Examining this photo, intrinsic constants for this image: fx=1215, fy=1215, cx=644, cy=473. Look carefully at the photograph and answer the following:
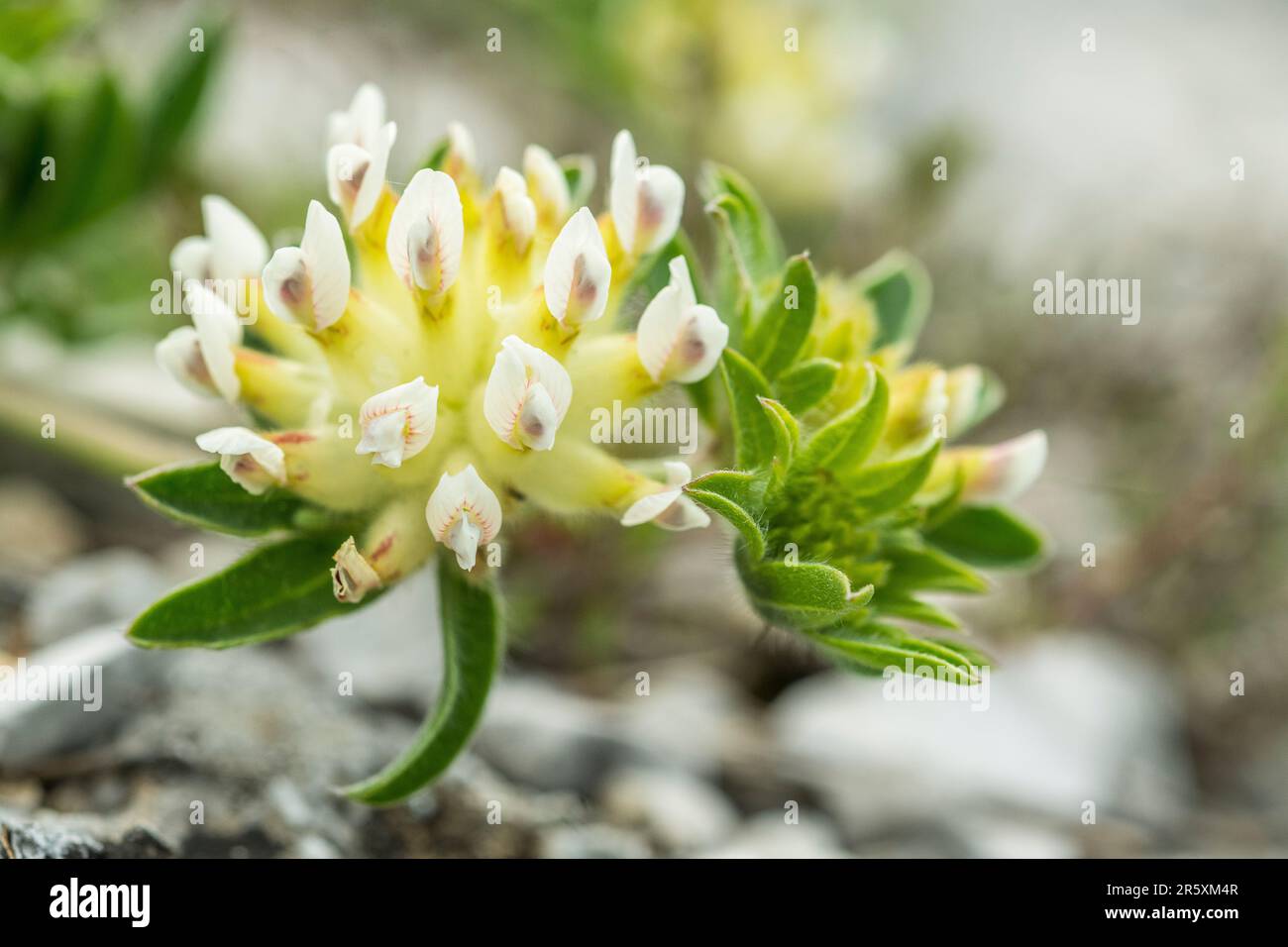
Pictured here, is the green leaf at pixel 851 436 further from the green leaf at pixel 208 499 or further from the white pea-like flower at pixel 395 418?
the green leaf at pixel 208 499

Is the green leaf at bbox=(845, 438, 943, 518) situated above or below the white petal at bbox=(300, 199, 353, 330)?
below

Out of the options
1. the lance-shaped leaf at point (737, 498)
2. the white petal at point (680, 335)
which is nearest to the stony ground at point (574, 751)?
the lance-shaped leaf at point (737, 498)

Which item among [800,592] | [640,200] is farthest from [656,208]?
[800,592]

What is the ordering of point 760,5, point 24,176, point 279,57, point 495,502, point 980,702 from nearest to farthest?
point 495,502 → point 24,176 → point 980,702 → point 760,5 → point 279,57

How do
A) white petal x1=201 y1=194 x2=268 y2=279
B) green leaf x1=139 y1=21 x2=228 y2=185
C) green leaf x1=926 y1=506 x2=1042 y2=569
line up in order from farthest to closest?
green leaf x1=139 y1=21 x2=228 y2=185
green leaf x1=926 y1=506 x2=1042 y2=569
white petal x1=201 y1=194 x2=268 y2=279

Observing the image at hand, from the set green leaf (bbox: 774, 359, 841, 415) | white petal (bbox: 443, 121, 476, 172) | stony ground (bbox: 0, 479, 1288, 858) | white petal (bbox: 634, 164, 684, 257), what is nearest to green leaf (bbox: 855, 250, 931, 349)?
green leaf (bbox: 774, 359, 841, 415)

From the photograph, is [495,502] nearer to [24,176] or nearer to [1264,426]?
[24,176]

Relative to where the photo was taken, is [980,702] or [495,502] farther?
[980,702]

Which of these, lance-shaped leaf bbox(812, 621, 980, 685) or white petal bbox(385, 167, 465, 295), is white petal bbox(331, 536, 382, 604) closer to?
white petal bbox(385, 167, 465, 295)
